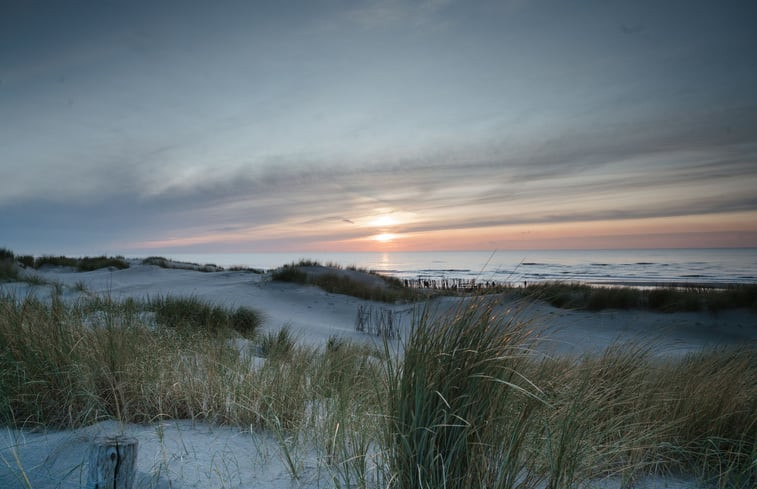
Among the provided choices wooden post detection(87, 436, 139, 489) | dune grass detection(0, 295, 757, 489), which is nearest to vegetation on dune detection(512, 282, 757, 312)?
dune grass detection(0, 295, 757, 489)

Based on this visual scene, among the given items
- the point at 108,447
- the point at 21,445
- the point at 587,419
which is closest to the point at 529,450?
the point at 587,419

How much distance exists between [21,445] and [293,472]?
1.73 meters

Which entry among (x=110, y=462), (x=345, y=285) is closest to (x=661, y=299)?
(x=345, y=285)

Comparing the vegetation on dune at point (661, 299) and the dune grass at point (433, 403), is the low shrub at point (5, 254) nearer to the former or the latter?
the dune grass at point (433, 403)

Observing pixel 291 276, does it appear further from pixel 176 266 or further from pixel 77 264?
pixel 77 264

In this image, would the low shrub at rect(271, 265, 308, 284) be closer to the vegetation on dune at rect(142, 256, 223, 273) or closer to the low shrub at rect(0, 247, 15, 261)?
the vegetation on dune at rect(142, 256, 223, 273)

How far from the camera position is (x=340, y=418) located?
8.54 ft

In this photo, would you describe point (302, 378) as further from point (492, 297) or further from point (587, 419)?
point (587, 419)

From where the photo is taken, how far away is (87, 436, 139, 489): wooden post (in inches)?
69.1

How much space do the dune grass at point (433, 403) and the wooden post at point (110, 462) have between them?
770 mm

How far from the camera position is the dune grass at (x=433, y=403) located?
75.4 inches

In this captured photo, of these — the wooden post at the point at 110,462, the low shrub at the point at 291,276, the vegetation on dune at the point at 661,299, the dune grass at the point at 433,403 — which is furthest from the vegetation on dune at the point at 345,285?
the wooden post at the point at 110,462

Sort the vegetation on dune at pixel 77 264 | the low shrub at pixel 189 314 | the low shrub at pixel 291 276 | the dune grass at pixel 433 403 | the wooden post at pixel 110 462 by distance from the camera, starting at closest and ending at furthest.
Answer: the wooden post at pixel 110 462 → the dune grass at pixel 433 403 → the low shrub at pixel 189 314 → the low shrub at pixel 291 276 → the vegetation on dune at pixel 77 264

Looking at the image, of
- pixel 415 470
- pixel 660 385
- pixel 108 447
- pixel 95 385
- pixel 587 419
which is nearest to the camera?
pixel 108 447
